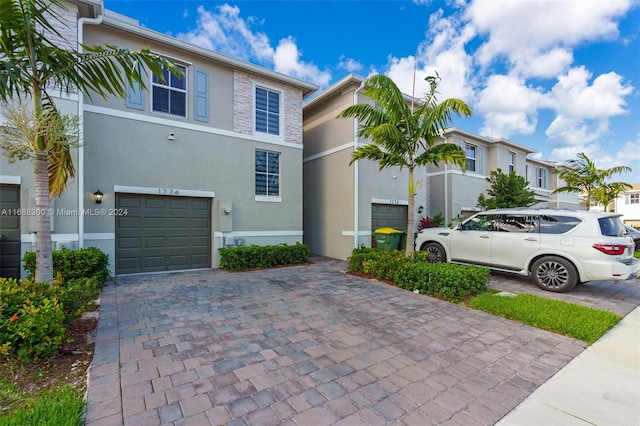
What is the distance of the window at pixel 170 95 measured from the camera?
8.14 meters

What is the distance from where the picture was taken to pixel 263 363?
3068mm

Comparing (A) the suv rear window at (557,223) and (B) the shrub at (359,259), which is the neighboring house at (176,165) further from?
(A) the suv rear window at (557,223)

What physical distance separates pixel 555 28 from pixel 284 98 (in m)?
8.19

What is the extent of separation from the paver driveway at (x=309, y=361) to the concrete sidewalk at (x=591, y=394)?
11 centimetres

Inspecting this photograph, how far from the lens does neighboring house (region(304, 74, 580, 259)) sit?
10.4 m

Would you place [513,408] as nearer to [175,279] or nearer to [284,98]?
[175,279]

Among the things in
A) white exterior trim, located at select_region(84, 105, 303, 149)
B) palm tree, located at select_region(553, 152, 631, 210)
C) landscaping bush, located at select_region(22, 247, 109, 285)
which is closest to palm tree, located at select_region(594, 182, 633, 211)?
palm tree, located at select_region(553, 152, 631, 210)

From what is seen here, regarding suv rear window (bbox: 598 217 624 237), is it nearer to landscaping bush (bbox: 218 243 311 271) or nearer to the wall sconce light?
landscaping bush (bbox: 218 243 311 271)

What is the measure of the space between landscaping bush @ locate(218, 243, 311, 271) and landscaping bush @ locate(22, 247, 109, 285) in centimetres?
294

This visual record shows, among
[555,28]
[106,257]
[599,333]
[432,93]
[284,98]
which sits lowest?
[599,333]

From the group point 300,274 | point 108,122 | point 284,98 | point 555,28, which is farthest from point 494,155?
point 108,122

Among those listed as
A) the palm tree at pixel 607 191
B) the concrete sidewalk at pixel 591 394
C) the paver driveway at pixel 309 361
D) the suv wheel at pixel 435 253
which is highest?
the palm tree at pixel 607 191

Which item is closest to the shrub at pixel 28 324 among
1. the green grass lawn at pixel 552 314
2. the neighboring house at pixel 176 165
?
the neighboring house at pixel 176 165

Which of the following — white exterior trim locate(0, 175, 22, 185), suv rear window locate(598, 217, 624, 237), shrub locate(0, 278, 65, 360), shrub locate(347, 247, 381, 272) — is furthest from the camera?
shrub locate(347, 247, 381, 272)
